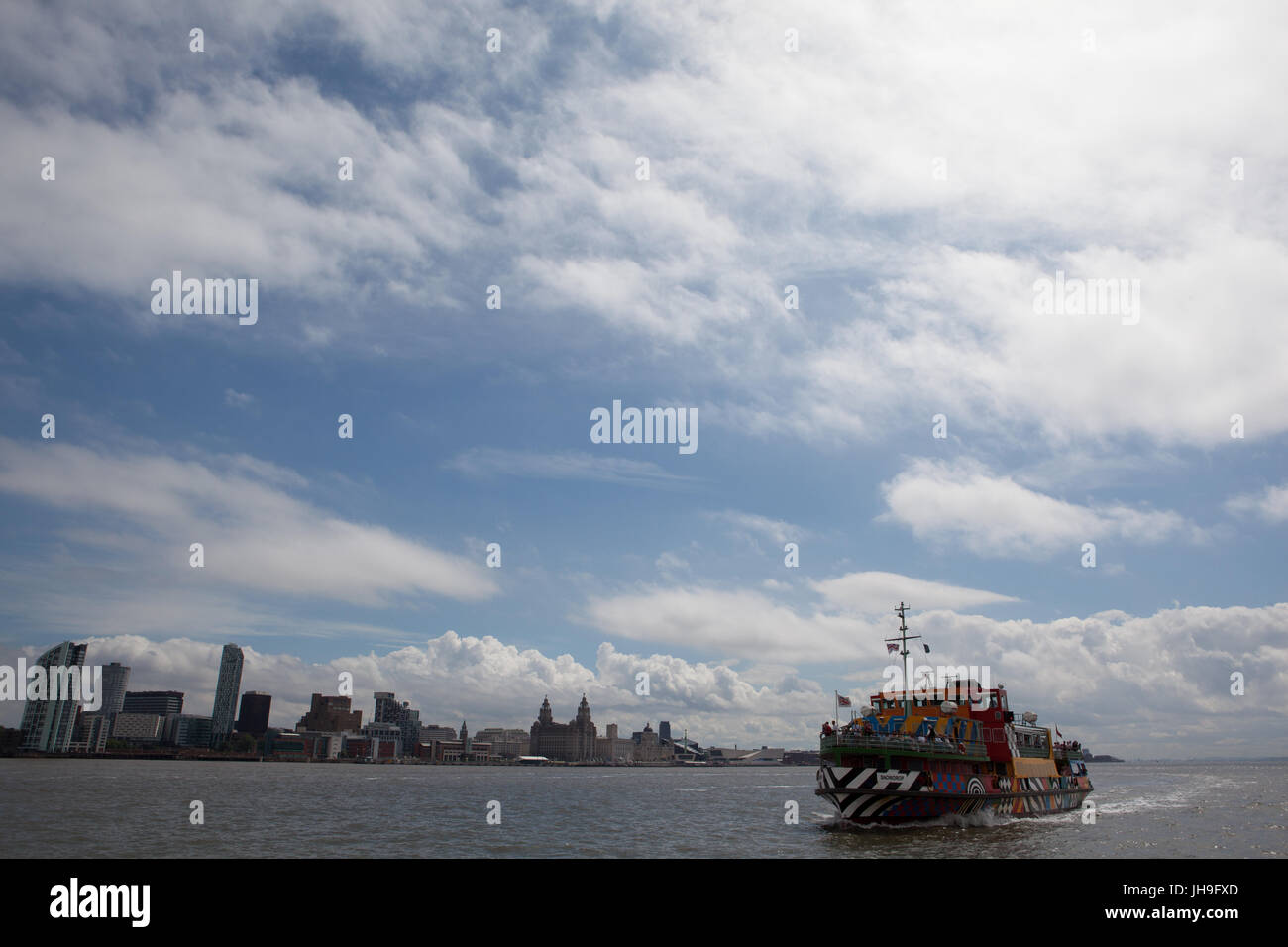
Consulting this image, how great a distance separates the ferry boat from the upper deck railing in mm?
65

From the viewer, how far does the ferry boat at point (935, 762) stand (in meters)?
49.2

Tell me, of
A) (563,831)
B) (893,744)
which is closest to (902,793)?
(893,744)

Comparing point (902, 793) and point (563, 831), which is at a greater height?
point (902, 793)

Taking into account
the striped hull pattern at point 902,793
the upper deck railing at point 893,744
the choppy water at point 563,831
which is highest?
the upper deck railing at point 893,744

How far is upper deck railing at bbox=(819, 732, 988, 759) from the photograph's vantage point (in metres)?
49.6

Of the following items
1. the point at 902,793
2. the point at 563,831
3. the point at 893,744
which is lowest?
the point at 563,831

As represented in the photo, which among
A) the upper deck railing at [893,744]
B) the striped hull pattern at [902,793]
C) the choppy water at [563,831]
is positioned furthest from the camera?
the upper deck railing at [893,744]

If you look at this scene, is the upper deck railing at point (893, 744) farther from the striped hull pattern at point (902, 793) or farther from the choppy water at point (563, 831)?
the choppy water at point (563, 831)

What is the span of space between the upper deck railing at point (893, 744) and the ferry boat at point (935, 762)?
65mm

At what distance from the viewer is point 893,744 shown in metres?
49.8

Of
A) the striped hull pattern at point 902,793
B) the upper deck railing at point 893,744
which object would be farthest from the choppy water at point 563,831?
the upper deck railing at point 893,744

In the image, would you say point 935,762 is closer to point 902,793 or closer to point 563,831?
point 902,793

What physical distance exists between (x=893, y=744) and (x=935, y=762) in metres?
3.74

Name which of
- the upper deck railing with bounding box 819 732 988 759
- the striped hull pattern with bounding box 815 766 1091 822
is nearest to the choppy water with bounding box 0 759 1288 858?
the striped hull pattern with bounding box 815 766 1091 822
